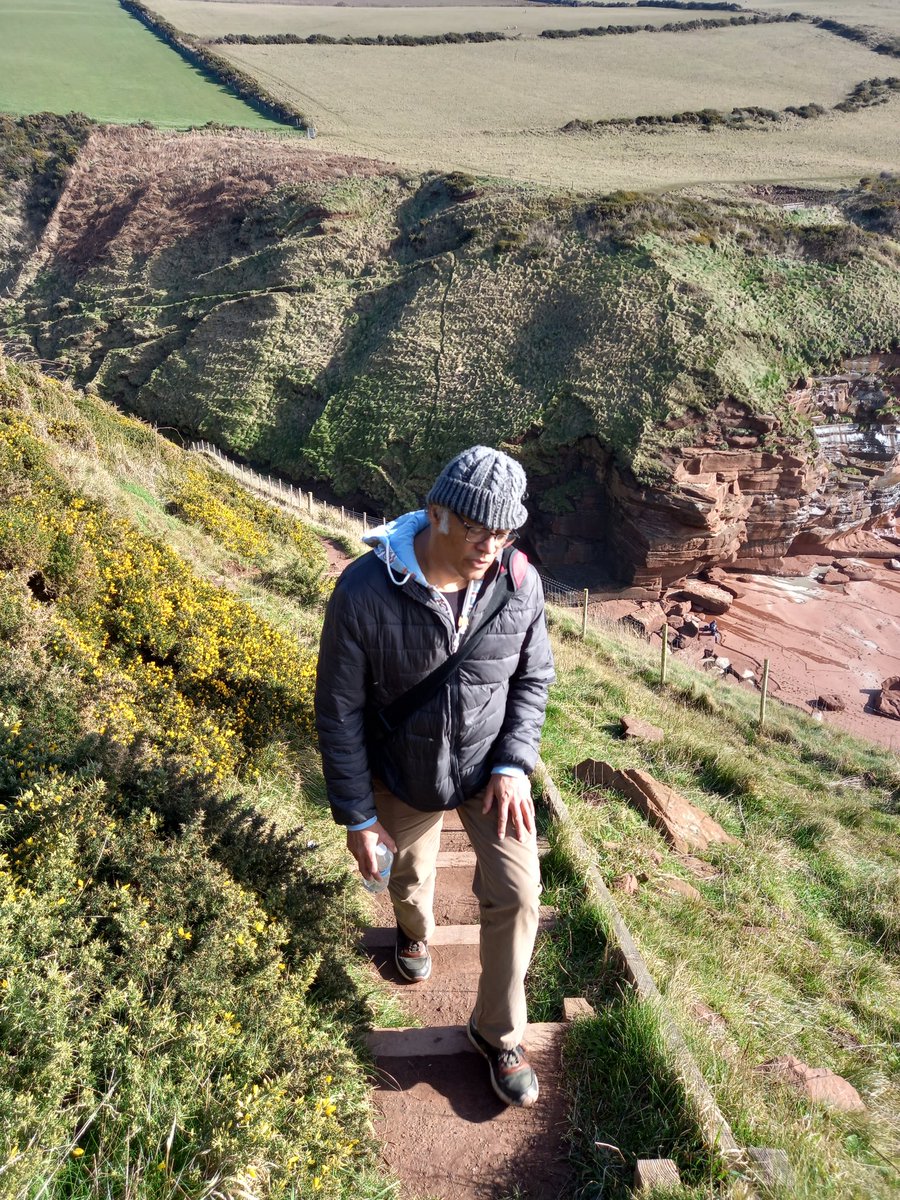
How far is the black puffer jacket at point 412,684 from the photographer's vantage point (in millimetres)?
2418

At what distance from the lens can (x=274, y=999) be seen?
248 centimetres

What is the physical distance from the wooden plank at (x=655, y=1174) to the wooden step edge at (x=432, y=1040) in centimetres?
61

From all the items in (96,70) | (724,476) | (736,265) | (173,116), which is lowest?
(724,476)

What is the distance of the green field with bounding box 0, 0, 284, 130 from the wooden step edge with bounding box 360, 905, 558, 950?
150 feet

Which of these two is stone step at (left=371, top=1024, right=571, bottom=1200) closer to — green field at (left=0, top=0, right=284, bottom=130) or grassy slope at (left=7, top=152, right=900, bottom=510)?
grassy slope at (left=7, top=152, right=900, bottom=510)

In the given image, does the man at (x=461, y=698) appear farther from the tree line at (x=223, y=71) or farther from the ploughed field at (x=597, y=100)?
the tree line at (x=223, y=71)

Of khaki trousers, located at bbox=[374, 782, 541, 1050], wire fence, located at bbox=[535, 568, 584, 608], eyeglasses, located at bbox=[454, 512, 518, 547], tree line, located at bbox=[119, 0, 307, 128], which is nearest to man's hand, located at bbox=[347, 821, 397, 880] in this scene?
khaki trousers, located at bbox=[374, 782, 541, 1050]

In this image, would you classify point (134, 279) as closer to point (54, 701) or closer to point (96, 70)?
point (96, 70)

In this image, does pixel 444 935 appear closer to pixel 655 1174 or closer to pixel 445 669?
pixel 655 1174

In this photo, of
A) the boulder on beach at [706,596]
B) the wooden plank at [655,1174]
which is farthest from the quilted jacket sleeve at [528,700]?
the boulder on beach at [706,596]

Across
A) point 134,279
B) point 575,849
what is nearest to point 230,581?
point 575,849

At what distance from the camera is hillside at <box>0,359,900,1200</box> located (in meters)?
2.06

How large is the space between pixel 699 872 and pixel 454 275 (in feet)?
79.3

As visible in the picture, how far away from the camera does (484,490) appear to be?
7.56 feet
